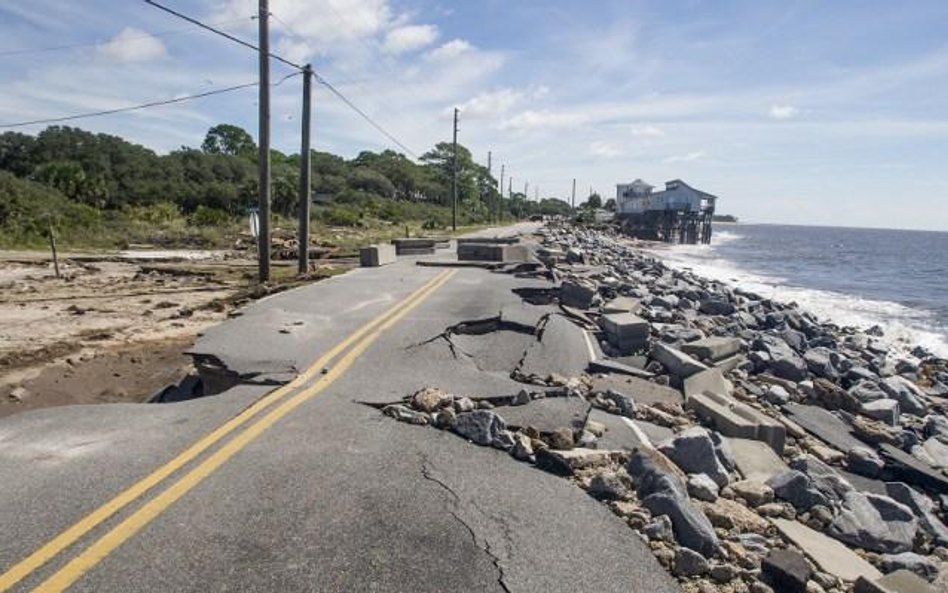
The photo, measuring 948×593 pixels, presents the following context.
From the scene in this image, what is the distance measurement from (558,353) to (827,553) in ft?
15.3

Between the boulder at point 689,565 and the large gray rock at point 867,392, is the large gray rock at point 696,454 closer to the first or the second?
the boulder at point 689,565

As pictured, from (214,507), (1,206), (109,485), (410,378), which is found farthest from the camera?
(1,206)

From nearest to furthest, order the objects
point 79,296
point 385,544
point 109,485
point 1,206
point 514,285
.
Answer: point 385,544 < point 109,485 < point 79,296 < point 514,285 < point 1,206

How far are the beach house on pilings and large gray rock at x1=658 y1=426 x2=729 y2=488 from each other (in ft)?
270

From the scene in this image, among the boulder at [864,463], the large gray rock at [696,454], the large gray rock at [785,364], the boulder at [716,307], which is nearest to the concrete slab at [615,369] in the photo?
the boulder at [864,463]

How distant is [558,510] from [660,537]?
60 centimetres

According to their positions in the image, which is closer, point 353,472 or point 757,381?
point 353,472

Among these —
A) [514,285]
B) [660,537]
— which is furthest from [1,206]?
[660,537]

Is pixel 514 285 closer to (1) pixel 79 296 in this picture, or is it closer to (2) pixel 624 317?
(2) pixel 624 317

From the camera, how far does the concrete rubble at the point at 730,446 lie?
153 inches

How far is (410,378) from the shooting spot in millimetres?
6727

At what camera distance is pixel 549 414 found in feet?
18.7

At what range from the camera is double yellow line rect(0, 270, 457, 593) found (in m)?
3.06

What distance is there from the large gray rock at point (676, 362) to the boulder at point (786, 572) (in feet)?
15.7
